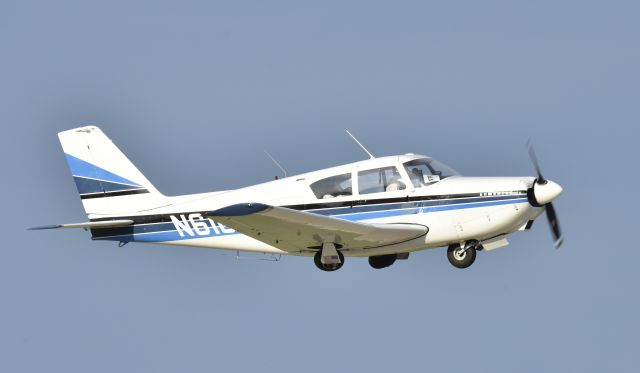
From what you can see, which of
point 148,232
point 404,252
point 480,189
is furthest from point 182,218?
point 480,189

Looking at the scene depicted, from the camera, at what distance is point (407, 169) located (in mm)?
22047

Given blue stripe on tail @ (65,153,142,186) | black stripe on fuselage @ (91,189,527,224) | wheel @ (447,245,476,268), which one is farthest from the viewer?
blue stripe on tail @ (65,153,142,186)

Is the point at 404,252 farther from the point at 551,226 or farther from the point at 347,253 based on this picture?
the point at 551,226

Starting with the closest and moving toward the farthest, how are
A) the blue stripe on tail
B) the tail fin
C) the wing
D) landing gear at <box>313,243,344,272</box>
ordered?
the wing < landing gear at <box>313,243,344,272</box> < the tail fin < the blue stripe on tail

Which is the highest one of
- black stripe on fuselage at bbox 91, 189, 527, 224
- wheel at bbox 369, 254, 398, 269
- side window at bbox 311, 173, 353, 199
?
side window at bbox 311, 173, 353, 199

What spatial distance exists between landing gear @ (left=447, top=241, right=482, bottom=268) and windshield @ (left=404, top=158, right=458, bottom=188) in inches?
51.2

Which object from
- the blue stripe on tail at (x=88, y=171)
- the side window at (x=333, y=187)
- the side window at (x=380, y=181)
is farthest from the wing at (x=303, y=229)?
the blue stripe on tail at (x=88, y=171)

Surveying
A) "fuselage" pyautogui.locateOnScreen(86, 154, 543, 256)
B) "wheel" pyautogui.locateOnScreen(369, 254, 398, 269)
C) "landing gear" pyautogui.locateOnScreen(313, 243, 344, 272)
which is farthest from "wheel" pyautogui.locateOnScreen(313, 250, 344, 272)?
"wheel" pyautogui.locateOnScreen(369, 254, 398, 269)

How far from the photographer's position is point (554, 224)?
869 inches

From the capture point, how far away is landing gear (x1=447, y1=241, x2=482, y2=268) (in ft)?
72.8

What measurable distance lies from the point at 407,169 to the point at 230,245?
3804 mm

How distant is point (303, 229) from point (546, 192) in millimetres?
4241

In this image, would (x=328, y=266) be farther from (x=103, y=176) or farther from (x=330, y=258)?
(x=103, y=176)

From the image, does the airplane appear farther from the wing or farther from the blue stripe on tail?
the blue stripe on tail
